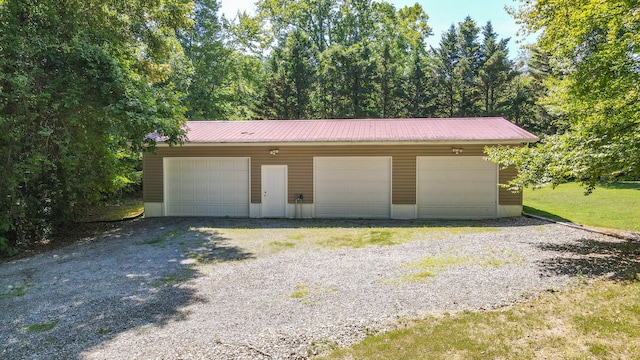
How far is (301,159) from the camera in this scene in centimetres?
1101

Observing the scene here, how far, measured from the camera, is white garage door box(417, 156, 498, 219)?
34.3 ft

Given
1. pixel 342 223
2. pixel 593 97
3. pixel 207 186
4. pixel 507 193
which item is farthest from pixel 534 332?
pixel 207 186

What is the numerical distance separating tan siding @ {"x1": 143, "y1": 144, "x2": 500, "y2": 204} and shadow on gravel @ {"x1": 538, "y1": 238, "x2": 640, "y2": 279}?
418cm

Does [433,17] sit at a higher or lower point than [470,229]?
higher

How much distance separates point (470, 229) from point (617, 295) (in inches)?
184

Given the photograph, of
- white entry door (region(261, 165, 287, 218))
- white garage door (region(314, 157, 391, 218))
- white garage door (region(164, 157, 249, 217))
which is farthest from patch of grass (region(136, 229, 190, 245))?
white garage door (region(314, 157, 391, 218))

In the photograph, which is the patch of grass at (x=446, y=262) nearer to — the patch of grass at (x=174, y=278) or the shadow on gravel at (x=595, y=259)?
the shadow on gravel at (x=595, y=259)

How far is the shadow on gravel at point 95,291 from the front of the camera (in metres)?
3.56

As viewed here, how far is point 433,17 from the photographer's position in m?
32.0

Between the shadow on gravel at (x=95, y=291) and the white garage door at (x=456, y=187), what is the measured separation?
5.92 metres

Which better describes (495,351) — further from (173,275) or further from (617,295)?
(173,275)

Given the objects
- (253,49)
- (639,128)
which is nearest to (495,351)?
(639,128)

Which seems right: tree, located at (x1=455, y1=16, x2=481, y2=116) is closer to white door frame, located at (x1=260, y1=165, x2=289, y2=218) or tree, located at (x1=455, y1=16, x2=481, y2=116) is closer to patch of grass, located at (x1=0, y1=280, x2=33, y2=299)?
white door frame, located at (x1=260, y1=165, x2=289, y2=218)

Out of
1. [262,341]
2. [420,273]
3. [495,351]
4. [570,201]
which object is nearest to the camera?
[495,351]
